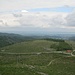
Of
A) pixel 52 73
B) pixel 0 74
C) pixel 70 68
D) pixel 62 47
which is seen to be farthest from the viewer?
pixel 62 47

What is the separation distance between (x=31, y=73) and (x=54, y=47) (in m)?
115

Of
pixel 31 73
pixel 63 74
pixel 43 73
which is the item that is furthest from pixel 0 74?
pixel 63 74

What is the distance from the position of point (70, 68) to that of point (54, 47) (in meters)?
94.2

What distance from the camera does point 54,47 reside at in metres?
177

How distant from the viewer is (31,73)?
6291 cm

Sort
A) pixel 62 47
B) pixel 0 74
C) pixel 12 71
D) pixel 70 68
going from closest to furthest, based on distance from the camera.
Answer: pixel 0 74 → pixel 12 71 → pixel 70 68 → pixel 62 47

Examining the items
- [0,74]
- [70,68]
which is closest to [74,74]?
[70,68]

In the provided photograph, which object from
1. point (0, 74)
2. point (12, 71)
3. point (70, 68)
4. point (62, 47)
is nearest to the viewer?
point (0, 74)

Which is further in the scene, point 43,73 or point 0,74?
point 43,73

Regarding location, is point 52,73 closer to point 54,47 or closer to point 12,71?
point 12,71

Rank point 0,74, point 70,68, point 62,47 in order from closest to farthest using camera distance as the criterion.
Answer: point 0,74, point 70,68, point 62,47

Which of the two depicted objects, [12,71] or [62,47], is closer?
[12,71]

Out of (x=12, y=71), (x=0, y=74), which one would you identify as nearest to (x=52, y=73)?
(x=12, y=71)

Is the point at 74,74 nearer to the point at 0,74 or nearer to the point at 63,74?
the point at 63,74
